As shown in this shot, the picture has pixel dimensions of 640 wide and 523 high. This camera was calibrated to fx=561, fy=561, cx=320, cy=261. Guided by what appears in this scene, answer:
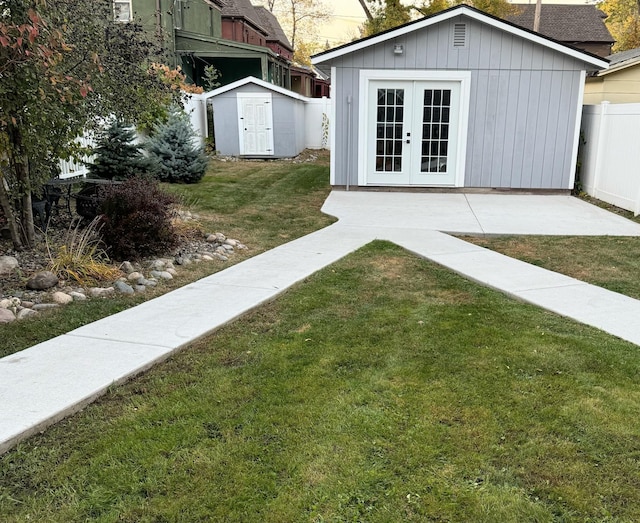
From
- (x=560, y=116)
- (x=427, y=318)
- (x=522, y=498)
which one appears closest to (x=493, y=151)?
(x=560, y=116)

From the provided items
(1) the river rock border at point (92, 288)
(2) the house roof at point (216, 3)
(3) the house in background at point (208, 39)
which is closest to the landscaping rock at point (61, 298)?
(1) the river rock border at point (92, 288)

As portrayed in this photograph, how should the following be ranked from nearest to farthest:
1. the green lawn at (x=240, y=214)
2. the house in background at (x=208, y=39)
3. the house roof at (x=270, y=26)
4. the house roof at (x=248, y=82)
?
the green lawn at (x=240, y=214), the house roof at (x=248, y=82), the house in background at (x=208, y=39), the house roof at (x=270, y=26)

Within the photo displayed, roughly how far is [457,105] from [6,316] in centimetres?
904

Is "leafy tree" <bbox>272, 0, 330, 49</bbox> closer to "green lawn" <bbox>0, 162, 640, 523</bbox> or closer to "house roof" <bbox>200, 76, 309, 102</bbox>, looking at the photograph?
"house roof" <bbox>200, 76, 309, 102</bbox>

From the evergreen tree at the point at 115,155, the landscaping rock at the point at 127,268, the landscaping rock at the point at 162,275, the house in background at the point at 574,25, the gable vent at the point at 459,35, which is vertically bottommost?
the landscaping rock at the point at 162,275

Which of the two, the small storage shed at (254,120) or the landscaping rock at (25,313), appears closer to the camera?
the landscaping rock at (25,313)

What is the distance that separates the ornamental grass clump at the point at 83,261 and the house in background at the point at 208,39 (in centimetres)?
1288

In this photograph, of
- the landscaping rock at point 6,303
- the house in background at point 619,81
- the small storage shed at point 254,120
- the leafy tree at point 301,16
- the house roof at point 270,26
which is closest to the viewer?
the landscaping rock at point 6,303

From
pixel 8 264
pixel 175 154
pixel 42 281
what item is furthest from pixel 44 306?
pixel 175 154

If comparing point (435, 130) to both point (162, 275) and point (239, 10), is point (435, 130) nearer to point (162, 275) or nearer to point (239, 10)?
point (162, 275)

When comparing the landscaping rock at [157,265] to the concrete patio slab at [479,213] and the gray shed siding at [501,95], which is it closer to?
the concrete patio slab at [479,213]

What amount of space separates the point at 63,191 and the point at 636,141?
28.2ft

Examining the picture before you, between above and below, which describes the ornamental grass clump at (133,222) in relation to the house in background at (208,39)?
below

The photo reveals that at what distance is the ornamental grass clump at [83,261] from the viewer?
5.19m
